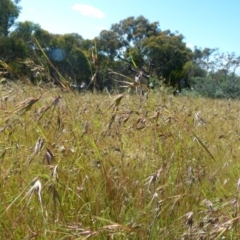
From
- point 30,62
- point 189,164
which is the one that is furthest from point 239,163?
point 30,62

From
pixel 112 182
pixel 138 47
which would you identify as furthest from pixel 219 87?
pixel 112 182

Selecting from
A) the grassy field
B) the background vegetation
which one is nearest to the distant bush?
the background vegetation

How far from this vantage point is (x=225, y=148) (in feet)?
7.48

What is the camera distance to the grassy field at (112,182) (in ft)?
4.28

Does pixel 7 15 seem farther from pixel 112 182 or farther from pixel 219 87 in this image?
pixel 112 182

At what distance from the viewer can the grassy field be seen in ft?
4.28

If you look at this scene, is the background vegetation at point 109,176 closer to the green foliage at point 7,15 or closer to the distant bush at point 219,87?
the distant bush at point 219,87

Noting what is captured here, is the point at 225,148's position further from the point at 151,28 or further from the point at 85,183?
the point at 151,28

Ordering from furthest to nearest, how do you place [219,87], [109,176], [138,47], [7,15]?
[7,15] → [219,87] → [138,47] → [109,176]

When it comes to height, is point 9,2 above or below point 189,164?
above

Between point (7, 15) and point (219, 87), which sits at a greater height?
point (7, 15)

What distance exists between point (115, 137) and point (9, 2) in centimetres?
2398

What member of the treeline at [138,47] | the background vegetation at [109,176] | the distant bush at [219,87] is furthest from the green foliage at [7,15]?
the background vegetation at [109,176]

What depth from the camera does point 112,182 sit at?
1.61 m
